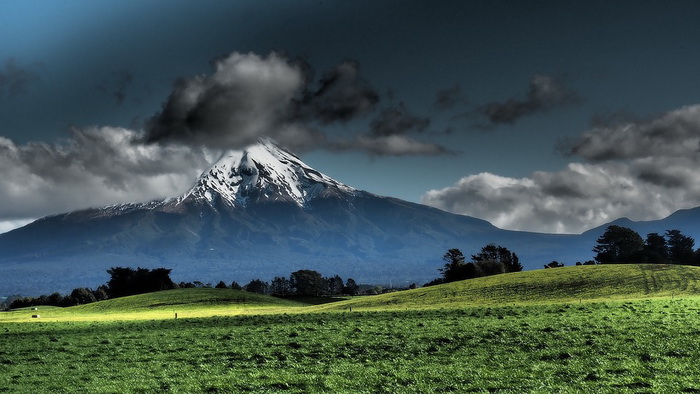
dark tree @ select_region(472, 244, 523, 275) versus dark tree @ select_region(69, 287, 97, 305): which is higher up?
dark tree @ select_region(472, 244, 523, 275)

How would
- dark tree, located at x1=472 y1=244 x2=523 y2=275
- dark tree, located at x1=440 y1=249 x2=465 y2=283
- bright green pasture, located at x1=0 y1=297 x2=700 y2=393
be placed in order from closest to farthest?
bright green pasture, located at x1=0 y1=297 x2=700 y2=393 → dark tree, located at x1=440 y1=249 x2=465 y2=283 → dark tree, located at x1=472 y1=244 x2=523 y2=275

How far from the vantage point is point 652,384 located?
21.3 meters

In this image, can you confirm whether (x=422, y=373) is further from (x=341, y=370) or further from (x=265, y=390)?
(x=265, y=390)

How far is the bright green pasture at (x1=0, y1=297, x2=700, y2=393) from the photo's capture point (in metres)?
23.4

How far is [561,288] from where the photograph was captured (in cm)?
8519

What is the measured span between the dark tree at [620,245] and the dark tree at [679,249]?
8793 millimetres

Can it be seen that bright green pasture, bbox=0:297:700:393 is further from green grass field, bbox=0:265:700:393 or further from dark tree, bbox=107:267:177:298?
dark tree, bbox=107:267:177:298

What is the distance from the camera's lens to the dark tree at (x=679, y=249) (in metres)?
168

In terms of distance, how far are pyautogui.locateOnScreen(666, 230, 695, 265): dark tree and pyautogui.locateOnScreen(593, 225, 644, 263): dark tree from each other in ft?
28.8

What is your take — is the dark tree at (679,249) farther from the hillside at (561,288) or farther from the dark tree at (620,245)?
the hillside at (561,288)

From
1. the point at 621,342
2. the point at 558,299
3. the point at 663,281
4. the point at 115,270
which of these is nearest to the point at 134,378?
the point at 621,342

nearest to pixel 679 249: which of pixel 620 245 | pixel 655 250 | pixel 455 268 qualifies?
pixel 655 250

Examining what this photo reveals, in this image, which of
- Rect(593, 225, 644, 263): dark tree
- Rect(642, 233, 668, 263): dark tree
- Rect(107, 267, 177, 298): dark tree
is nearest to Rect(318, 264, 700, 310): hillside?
Rect(642, 233, 668, 263): dark tree

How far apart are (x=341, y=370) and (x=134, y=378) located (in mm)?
9819
